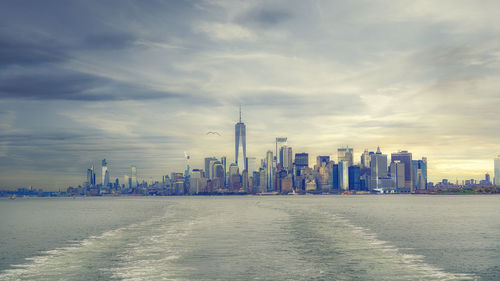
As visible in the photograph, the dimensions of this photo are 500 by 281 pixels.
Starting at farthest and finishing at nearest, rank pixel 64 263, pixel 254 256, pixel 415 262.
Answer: pixel 254 256 → pixel 64 263 → pixel 415 262

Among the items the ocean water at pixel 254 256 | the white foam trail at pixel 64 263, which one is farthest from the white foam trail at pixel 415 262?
the white foam trail at pixel 64 263

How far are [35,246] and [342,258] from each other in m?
38.1

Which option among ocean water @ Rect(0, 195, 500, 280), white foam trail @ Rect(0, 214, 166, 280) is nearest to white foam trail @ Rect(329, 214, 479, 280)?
ocean water @ Rect(0, 195, 500, 280)

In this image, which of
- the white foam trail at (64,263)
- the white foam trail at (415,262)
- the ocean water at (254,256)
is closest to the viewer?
the white foam trail at (415,262)

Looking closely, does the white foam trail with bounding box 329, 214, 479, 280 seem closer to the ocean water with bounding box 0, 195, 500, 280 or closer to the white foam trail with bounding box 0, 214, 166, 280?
the ocean water with bounding box 0, 195, 500, 280

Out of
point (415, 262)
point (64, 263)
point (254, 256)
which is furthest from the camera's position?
point (254, 256)

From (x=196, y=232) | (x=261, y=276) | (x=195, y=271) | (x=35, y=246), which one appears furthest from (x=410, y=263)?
(x=35, y=246)

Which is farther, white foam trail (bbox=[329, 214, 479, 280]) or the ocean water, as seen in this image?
the ocean water

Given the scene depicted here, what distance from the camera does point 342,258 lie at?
4469 cm

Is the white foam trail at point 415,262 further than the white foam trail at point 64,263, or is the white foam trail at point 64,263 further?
the white foam trail at point 64,263

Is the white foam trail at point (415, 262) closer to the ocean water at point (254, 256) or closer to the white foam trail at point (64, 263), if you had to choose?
the ocean water at point (254, 256)

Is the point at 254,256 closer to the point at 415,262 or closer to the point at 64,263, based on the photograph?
the point at 415,262

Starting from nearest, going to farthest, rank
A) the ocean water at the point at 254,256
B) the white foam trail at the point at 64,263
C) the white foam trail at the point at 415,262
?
1. the white foam trail at the point at 415,262
2. the ocean water at the point at 254,256
3. the white foam trail at the point at 64,263

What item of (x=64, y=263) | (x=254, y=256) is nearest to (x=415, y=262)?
(x=254, y=256)
